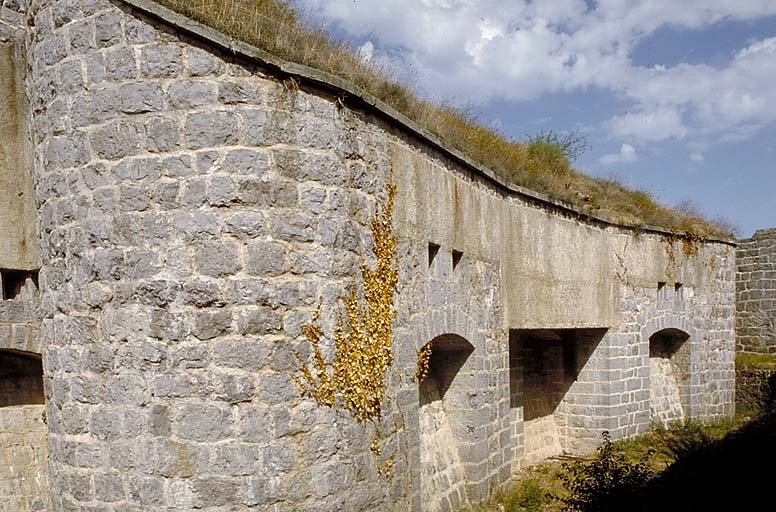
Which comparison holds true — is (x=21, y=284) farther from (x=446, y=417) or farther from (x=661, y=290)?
(x=661, y=290)

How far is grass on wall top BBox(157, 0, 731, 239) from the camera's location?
16.9 feet

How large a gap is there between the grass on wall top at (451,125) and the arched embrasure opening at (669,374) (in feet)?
6.58

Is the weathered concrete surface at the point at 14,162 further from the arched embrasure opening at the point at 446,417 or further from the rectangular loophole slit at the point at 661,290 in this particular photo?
the rectangular loophole slit at the point at 661,290

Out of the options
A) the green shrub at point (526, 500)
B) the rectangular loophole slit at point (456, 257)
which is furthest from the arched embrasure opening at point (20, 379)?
the green shrub at point (526, 500)

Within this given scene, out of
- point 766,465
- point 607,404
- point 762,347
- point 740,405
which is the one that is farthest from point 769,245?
point 766,465

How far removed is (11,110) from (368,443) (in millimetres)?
3962

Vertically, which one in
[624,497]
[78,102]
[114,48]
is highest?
[114,48]

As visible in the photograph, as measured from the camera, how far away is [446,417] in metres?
8.02

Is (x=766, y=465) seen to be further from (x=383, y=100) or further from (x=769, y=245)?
(x=769, y=245)

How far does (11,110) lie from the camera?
19.2ft

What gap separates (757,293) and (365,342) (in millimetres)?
12687

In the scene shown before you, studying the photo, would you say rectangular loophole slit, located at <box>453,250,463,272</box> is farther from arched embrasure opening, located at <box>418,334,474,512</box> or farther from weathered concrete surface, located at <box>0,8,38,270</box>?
weathered concrete surface, located at <box>0,8,38,270</box>

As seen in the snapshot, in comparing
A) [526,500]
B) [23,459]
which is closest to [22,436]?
[23,459]

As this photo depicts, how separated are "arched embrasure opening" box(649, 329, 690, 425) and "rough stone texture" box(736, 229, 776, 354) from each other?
314 centimetres
